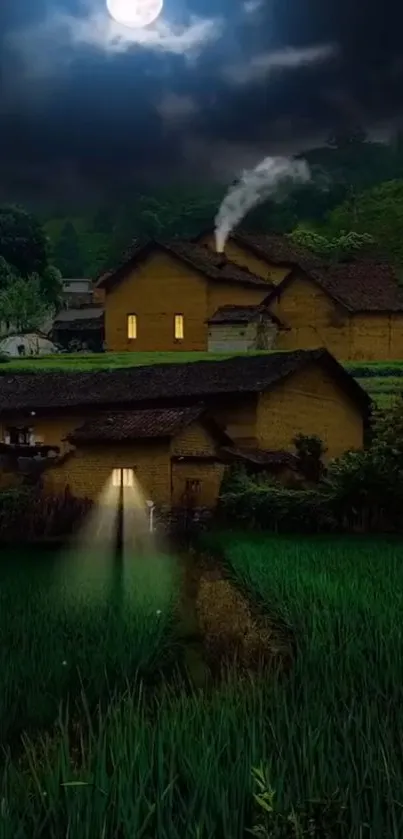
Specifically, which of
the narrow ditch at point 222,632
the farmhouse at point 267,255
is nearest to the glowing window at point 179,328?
the farmhouse at point 267,255

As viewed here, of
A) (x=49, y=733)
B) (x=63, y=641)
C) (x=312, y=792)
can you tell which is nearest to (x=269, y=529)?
(x=63, y=641)

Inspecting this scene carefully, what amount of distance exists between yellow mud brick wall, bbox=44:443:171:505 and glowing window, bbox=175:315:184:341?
0.68 meters

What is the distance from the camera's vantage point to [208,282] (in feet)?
20.5

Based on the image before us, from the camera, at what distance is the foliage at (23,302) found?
629cm

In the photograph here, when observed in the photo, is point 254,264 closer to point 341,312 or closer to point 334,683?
point 341,312

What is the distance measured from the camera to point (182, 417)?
596 cm

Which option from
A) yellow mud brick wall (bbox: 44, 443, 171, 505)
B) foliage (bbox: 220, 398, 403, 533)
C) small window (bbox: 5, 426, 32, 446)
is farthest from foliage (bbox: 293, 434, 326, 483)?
small window (bbox: 5, 426, 32, 446)

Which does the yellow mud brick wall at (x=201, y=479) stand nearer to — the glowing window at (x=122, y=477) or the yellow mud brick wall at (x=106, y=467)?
the yellow mud brick wall at (x=106, y=467)

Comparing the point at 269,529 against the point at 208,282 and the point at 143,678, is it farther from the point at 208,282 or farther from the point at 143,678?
the point at 143,678

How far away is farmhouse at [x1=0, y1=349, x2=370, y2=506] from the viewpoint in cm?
592

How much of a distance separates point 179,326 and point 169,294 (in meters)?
0.19

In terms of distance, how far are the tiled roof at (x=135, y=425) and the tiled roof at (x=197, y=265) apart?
0.75m

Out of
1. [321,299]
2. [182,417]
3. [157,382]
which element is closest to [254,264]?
[321,299]

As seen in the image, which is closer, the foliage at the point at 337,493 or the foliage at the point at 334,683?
the foliage at the point at 334,683
